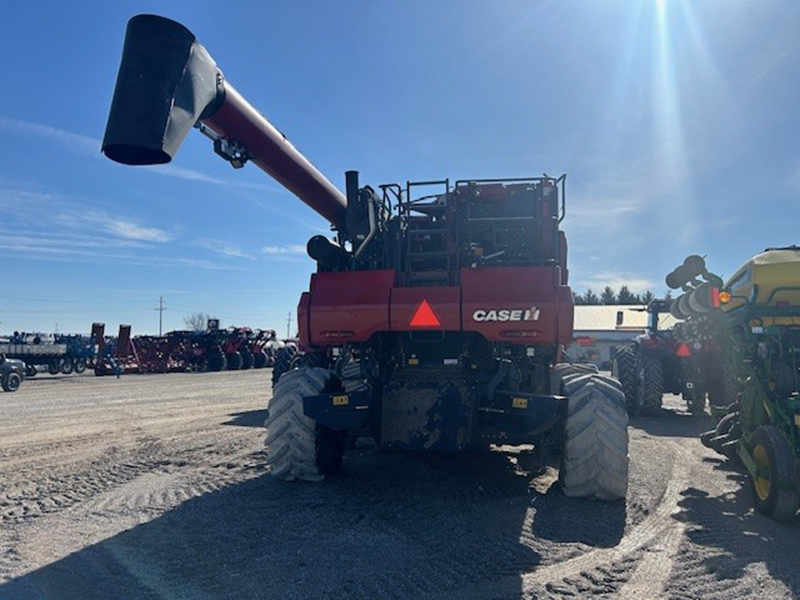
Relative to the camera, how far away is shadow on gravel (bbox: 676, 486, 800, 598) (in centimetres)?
430

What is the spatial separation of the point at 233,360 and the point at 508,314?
30.5m

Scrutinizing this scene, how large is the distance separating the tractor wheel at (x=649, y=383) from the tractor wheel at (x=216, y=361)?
24.6 m

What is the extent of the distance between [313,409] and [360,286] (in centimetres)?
129

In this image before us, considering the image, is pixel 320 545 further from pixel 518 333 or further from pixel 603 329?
pixel 603 329

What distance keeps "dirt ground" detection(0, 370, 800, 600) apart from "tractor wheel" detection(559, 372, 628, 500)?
17 cm

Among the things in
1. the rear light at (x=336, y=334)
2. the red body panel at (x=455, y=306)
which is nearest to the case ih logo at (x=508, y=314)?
the red body panel at (x=455, y=306)

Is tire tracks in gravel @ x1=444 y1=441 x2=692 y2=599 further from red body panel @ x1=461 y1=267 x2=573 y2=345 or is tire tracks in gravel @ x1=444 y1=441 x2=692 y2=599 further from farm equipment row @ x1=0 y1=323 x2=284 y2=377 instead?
farm equipment row @ x1=0 y1=323 x2=284 y2=377

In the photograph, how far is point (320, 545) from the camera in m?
4.75

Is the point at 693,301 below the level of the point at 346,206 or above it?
below

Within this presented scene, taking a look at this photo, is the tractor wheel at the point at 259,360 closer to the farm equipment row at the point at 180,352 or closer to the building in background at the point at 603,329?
the farm equipment row at the point at 180,352

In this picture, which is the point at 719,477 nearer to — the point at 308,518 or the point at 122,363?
the point at 308,518

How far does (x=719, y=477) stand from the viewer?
7.30m

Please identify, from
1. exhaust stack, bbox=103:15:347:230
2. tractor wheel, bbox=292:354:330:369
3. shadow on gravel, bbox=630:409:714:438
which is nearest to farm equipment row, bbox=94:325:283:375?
tractor wheel, bbox=292:354:330:369

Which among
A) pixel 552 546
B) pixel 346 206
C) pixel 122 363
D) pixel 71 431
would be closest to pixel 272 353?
pixel 122 363
